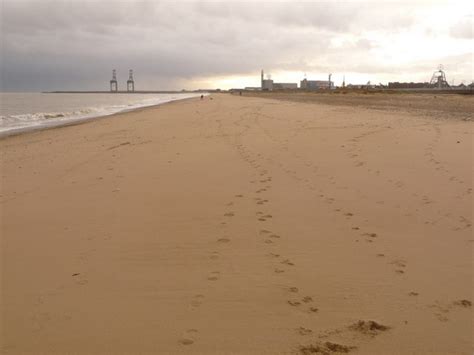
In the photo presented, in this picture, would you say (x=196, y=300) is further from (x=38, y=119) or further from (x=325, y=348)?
(x=38, y=119)

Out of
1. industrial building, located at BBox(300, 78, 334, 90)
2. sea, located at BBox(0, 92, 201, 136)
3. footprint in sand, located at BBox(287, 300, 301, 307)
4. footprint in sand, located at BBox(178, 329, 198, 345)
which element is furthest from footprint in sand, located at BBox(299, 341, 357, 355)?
industrial building, located at BBox(300, 78, 334, 90)

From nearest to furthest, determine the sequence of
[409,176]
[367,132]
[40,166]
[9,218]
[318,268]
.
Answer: [318,268], [9,218], [409,176], [40,166], [367,132]

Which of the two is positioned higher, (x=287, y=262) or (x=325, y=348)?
(x=287, y=262)

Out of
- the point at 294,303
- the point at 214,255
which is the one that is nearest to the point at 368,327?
the point at 294,303

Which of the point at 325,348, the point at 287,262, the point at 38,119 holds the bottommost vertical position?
the point at 325,348

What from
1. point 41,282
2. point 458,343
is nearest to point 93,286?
point 41,282

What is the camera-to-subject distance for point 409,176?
6.90m

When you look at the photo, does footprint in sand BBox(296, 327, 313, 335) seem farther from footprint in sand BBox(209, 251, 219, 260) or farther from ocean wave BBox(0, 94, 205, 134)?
ocean wave BBox(0, 94, 205, 134)

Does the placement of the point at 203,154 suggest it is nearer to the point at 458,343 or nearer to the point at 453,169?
the point at 453,169

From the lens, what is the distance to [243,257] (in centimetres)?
407

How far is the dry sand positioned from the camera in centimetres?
288

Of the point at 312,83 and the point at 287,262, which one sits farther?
the point at 312,83

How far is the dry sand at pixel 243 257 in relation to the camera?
9.46 feet

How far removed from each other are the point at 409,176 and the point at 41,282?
5531mm
